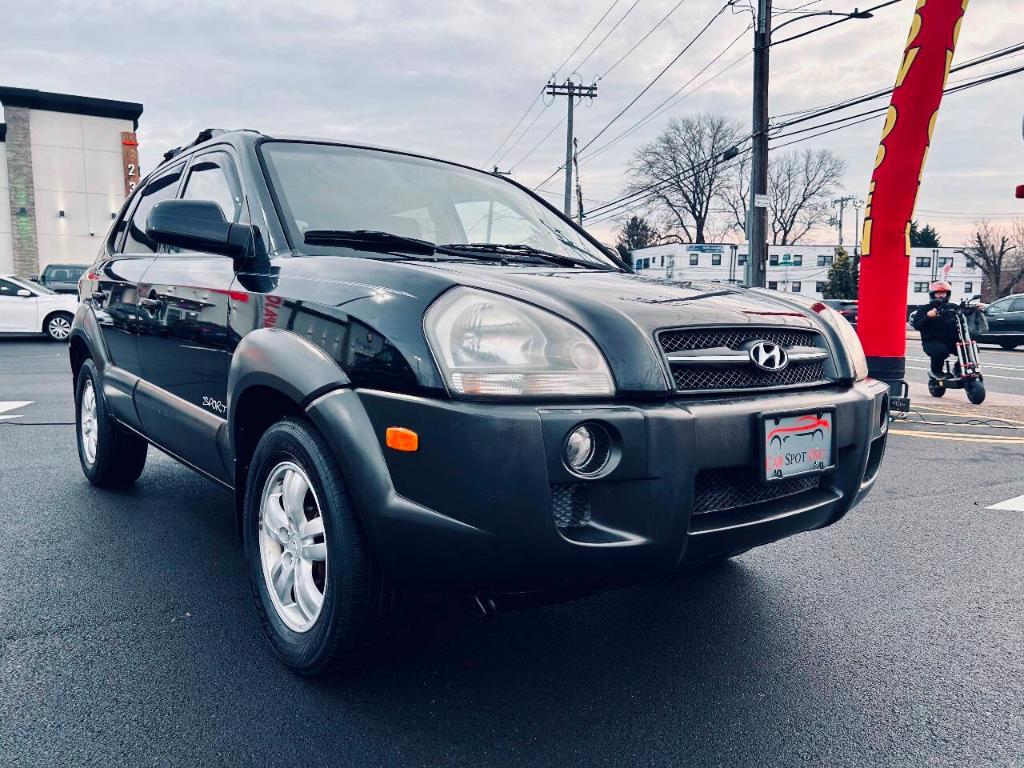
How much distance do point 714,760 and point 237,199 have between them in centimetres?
235

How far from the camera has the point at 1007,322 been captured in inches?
865

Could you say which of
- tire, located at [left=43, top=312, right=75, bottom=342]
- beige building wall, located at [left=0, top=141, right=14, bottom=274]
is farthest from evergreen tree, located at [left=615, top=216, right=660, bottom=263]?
tire, located at [left=43, top=312, right=75, bottom=342]

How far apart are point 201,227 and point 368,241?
522 millimetres

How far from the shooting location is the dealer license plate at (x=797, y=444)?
2119 millimetres

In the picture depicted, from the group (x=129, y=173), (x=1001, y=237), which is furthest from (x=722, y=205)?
(x=129, y=173)

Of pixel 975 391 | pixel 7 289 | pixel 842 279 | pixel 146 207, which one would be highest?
pixel 842 279

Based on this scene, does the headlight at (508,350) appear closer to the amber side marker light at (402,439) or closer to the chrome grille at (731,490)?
the amber side marker light at (402,439)

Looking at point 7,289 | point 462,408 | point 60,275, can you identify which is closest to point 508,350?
point 462,408

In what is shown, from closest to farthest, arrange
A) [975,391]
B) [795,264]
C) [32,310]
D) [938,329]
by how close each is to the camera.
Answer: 1. [975,391]
2. [938,329]
3. [32,310]
4. [795,264]

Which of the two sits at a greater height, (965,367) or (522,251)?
Answer: (522,251)

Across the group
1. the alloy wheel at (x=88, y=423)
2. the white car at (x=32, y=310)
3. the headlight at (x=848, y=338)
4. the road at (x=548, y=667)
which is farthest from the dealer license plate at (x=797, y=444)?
the white car at (x=32, y=310)

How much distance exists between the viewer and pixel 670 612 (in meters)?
2.88

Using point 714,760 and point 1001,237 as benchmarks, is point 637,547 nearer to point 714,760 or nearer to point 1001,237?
point 714,760

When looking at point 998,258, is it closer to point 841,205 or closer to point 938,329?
point 841,205
